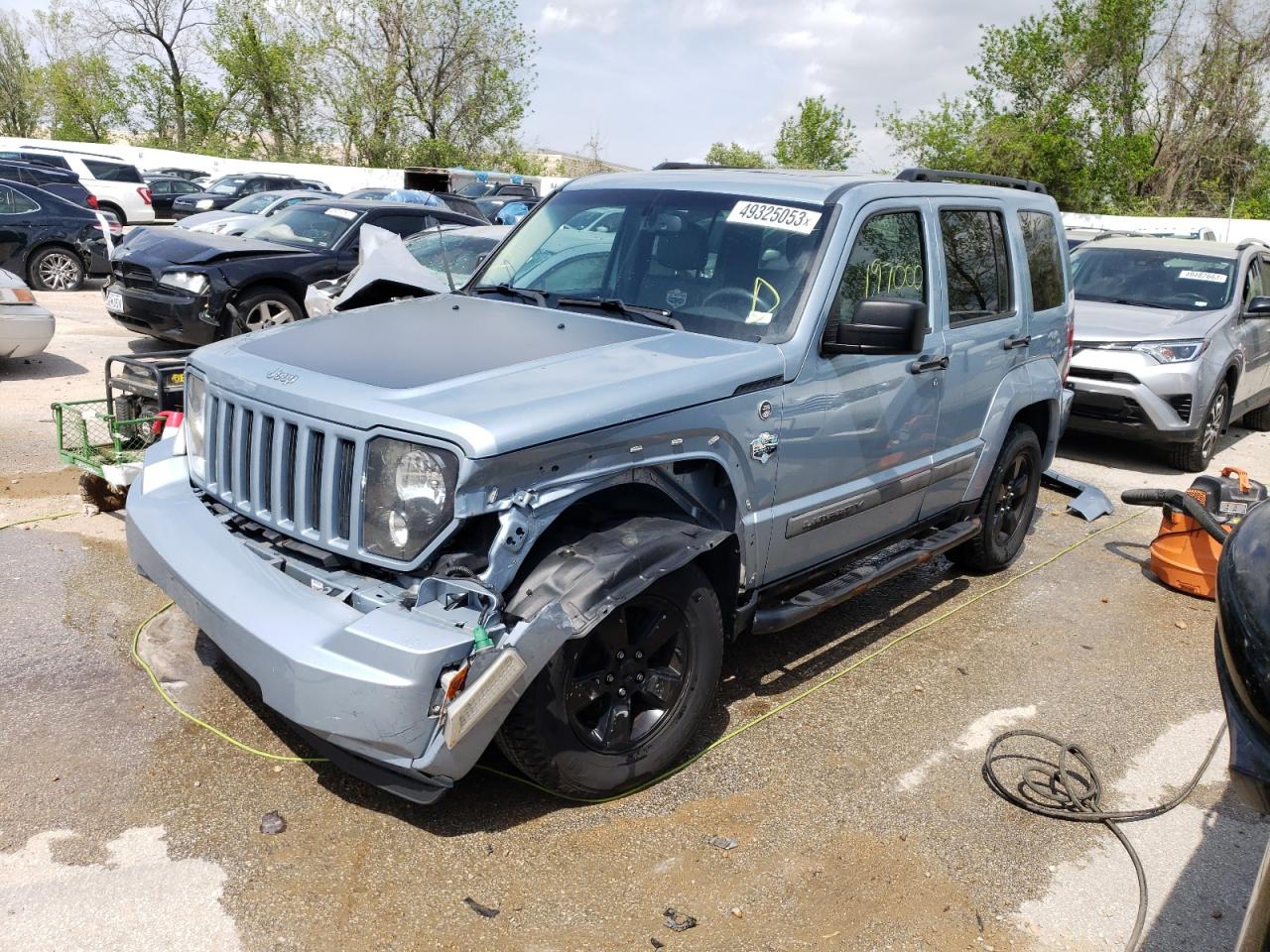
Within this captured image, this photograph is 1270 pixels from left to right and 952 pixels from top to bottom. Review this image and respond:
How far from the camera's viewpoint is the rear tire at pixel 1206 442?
28.8ft

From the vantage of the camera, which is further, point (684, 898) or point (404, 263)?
point (404, 263)

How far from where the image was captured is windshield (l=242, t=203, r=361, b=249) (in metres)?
10.8

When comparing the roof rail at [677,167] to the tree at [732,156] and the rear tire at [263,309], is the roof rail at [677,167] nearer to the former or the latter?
the rear tire at [263,309]

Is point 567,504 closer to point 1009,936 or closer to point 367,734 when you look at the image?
point 367,734

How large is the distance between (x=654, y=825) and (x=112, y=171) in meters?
23.6

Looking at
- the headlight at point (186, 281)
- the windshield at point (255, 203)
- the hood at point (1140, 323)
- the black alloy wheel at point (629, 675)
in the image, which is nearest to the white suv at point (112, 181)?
the windshield at point (255, 203)

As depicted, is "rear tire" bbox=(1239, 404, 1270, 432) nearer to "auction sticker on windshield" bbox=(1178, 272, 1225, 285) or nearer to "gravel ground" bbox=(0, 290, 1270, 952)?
"auction sticker on windshield" bbox=(1178, 272, 1225, 285)

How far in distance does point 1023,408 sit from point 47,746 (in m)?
4.78

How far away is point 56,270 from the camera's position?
15148 millimetres

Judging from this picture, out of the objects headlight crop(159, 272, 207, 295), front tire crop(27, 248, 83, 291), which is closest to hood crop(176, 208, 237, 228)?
front tire crop(27, 248, 83, 291)

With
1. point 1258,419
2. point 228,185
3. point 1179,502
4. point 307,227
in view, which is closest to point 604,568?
point 1179,502

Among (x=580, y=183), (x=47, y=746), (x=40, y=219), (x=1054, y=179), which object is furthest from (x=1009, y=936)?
(x=1054, y=179)

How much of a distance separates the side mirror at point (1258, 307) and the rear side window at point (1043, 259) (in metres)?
4.27

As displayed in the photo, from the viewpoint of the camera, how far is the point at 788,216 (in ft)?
13.9
